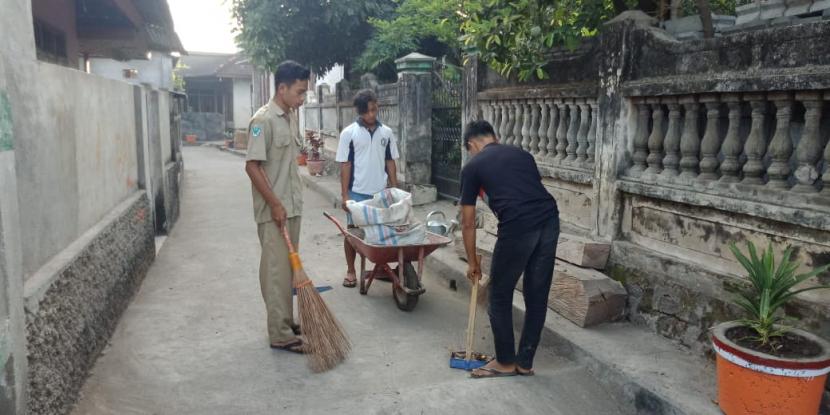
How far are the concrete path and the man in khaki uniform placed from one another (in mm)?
309

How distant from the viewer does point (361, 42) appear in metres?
14.4

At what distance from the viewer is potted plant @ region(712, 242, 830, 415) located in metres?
2.79

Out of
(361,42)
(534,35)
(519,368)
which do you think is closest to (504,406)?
(519,368)

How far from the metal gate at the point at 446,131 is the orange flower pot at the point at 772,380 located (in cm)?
669

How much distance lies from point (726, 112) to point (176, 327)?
4.24m

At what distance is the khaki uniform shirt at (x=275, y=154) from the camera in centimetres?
419

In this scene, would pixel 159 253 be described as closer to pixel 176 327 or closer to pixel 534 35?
pixel 176 327

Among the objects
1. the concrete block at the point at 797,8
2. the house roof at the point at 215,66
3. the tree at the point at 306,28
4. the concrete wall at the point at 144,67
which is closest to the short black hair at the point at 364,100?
the concrete block at the point at 797,8

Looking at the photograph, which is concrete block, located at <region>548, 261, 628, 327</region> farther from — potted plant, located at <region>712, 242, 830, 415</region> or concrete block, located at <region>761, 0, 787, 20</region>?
concrete block, located at <region>761, 0, 787, 20</region>

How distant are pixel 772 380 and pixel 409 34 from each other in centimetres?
1030

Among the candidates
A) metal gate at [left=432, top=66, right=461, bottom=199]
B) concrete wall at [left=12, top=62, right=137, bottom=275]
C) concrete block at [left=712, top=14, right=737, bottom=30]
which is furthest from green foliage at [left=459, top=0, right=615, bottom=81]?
metal gate at [left=432, top=66, right=461, bottom=199]

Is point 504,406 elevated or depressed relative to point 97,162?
depressed

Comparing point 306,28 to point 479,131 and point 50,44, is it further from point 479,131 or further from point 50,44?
point 479,131

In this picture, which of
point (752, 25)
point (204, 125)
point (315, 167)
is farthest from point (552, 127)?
point (204, 125)
